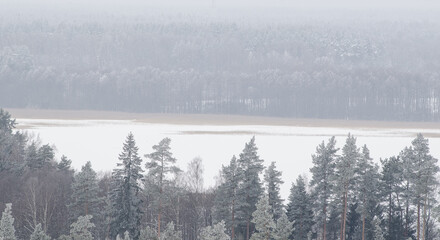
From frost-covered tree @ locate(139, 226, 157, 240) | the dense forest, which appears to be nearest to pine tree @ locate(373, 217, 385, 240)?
the dense forest

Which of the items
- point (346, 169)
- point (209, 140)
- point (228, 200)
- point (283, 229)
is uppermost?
point (209, 140)

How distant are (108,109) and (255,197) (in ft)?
343

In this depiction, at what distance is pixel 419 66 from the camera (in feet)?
640

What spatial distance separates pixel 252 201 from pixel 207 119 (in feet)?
291

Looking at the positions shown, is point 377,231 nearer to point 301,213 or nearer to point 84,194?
point 301,213

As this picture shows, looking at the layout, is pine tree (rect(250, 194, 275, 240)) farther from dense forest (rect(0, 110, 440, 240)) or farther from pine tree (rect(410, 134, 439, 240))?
pine tree (rect(410, 134, 439, 240))

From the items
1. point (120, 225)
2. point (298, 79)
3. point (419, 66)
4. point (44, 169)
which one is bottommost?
point (120, 225)

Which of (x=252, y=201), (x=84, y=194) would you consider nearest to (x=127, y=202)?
(x=84, y=194)

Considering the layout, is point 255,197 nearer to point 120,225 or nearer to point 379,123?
point 120,225

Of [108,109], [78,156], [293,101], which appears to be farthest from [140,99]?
[78,156]

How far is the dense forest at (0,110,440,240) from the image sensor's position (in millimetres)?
41781

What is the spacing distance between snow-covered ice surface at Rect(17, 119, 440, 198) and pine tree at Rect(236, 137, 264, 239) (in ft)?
44.3

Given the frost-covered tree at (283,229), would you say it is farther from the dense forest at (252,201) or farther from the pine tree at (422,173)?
the pine tree at (422,173)

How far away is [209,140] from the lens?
9625 cm
